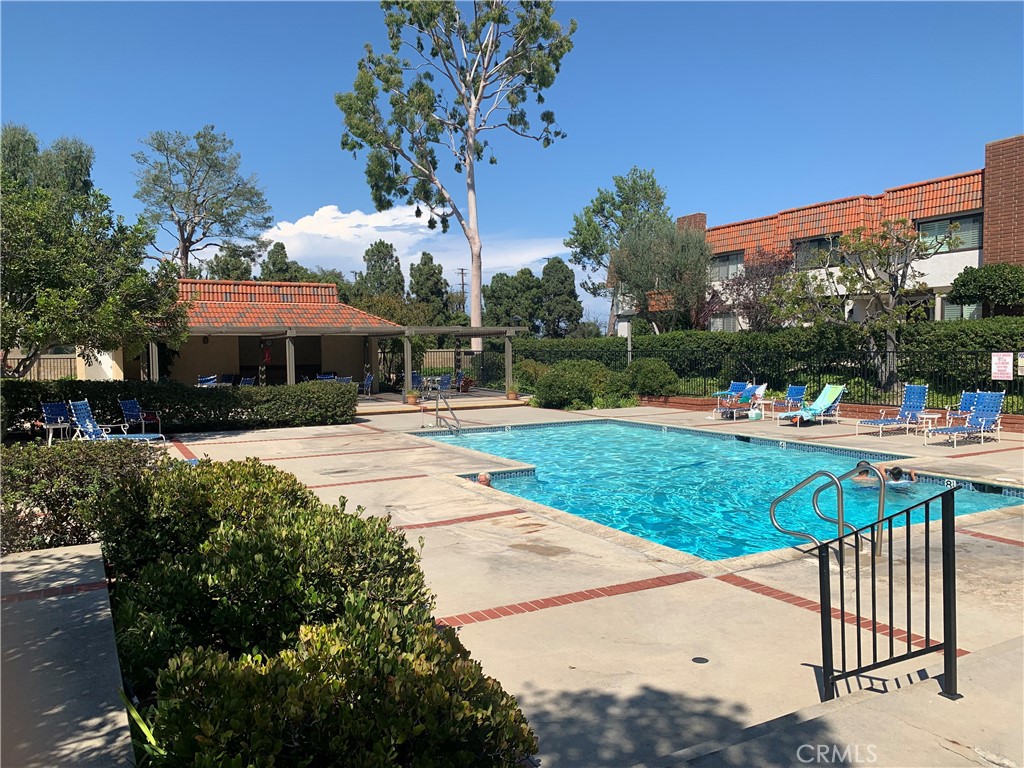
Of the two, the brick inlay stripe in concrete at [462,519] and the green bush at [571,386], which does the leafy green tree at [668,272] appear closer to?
the green bush at [571,386]

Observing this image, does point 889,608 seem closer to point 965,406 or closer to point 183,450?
point 183,450

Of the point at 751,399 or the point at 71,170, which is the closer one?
the point at 751,399

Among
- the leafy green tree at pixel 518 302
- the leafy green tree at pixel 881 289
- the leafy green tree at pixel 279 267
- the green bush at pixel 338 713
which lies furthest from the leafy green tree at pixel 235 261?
the green bush at pixel 338 713

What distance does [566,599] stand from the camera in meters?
5.85

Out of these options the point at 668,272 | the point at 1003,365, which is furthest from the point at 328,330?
the point at 1003,365

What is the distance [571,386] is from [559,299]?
108ft

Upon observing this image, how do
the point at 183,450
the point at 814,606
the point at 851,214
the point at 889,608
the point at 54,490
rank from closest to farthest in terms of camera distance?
the point at 889,608 → the point at 814,606 → the point at 54,490 → the point at 183,450 → the point at 851,214

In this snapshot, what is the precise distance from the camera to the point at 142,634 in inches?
164

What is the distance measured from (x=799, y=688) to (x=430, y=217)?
114 ft

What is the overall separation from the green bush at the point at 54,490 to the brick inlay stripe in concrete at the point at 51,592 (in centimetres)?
75

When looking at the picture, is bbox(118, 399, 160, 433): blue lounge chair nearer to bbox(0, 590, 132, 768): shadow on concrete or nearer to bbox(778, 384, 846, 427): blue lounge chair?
bbox(0, 590, 132, 768): shadow on concrete

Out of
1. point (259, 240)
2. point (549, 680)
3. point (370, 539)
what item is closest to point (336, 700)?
point (370, 539)

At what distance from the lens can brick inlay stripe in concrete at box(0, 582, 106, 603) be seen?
507cm

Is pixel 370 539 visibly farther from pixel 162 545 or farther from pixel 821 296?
pixel 821 296
